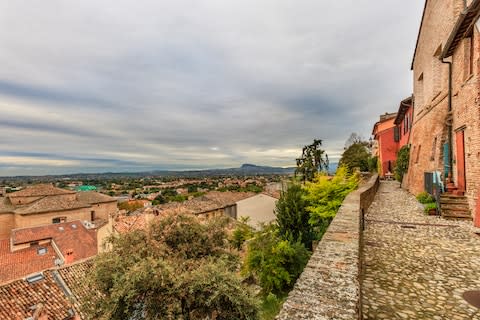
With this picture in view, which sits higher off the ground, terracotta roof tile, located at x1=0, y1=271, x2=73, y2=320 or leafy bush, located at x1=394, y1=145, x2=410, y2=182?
leafy bush, located at x1=394, y1=145, x2=410, y2=182

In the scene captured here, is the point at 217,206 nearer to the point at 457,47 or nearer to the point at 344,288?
the point at 457,47

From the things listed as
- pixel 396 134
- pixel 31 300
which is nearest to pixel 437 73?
pixel 396 134

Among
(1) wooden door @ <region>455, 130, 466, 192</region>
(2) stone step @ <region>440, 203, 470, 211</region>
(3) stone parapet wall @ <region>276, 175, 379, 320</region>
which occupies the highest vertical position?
(1) wooden door @ <region>455, 130, 466, 192</region>

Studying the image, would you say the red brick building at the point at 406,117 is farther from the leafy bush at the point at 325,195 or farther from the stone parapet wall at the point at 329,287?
the stone parapet wall at the point at 329,287

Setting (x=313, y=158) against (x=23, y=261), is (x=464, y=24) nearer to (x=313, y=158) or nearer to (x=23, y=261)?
(x=313, y=158)

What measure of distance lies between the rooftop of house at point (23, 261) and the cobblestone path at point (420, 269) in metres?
20.9

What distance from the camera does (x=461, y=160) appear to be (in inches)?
337

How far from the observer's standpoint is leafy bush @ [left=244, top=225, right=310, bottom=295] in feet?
31.7

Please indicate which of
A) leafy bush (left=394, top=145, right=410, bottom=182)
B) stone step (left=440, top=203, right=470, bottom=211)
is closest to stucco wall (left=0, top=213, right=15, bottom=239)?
stone step (left=440, top=203, right=470, bottom=211)

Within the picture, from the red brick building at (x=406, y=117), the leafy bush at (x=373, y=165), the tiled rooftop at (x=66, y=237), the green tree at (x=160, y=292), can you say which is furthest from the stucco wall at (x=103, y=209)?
the red brick building at (x=406, y=117)

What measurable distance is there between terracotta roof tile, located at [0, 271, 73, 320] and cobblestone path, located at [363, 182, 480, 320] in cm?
1243

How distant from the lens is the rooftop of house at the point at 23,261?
52.8 feet

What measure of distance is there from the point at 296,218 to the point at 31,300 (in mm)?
12338

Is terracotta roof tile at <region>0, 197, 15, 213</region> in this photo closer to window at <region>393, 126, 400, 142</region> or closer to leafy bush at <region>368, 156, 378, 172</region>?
leafy bush at <region>368, 156, 378, 172</region>
